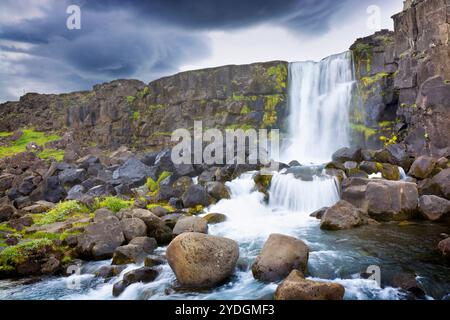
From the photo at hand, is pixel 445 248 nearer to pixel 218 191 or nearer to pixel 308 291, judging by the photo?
pixel 308 291

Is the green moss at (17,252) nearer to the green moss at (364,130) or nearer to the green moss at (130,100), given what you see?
the green moss at (364,130)

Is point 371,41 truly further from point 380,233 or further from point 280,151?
point 380,233

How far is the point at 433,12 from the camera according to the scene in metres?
25.3

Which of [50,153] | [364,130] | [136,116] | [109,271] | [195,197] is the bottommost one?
[109,271]

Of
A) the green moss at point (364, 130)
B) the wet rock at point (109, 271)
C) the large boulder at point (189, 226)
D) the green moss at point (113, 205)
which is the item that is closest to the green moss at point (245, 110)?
the green moss at point (364, 130)

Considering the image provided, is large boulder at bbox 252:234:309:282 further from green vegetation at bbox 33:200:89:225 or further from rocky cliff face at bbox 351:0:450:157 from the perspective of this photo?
rocky cliff face at bbox 351:0:450:157

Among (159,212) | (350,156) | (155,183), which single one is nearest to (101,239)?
(159,212)

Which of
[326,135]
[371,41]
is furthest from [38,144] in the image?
[371,41]

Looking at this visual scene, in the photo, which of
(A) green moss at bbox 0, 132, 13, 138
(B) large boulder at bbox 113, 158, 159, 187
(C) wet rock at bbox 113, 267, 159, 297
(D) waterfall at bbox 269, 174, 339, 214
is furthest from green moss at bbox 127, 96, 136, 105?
(C) wet rock at bbox 113, 267, 159, 297

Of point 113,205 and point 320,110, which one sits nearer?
point 113,205

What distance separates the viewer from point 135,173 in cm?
3100

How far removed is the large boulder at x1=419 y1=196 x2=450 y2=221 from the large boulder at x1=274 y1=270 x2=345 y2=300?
10.2 meters

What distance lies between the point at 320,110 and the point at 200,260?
97.5 feet
